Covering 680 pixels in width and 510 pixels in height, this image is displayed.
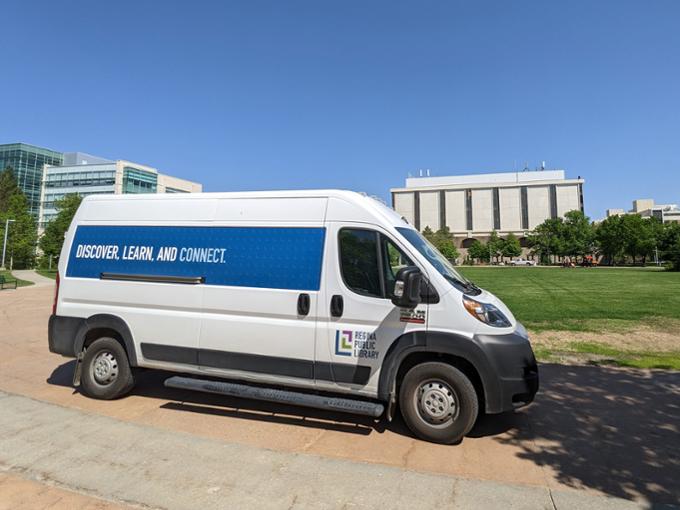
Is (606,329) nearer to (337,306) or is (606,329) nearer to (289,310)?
(337,306)

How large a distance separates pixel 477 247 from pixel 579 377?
10586 cm

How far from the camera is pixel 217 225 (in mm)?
4977

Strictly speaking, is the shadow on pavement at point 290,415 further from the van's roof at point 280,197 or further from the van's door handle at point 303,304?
the van's roof at point 280,197

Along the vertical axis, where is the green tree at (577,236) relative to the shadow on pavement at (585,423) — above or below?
above

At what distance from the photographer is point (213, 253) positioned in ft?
16.1

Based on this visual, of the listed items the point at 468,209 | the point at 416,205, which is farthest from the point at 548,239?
the point at 416,205

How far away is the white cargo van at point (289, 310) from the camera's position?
4094 millimetres

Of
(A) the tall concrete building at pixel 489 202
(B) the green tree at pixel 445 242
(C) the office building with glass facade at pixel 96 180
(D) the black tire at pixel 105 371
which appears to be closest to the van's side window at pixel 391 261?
(D) the black tire at pixel 105 371

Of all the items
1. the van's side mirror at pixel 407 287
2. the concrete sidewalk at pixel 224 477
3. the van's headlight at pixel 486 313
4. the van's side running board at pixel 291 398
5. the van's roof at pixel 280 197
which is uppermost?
the van's roof at pixel 280 197

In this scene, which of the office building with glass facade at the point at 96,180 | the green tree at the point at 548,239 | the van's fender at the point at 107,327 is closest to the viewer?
the van's fender at the point at 107,327

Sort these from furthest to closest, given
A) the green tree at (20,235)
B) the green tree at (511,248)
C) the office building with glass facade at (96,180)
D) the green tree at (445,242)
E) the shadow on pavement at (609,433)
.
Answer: the green tree at (511,248) < the green tree at (445,242) < the office building with glass facade at (96,180) < the green tree at (20,235) < the shadow on pavement at (609,433)

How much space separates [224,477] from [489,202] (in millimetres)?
127293

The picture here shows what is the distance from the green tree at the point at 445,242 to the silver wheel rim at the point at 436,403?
3380 inches

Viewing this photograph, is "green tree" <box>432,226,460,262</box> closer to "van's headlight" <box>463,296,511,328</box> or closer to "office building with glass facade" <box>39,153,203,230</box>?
"office building with glass facade" <box>39,153,203,230</box>
